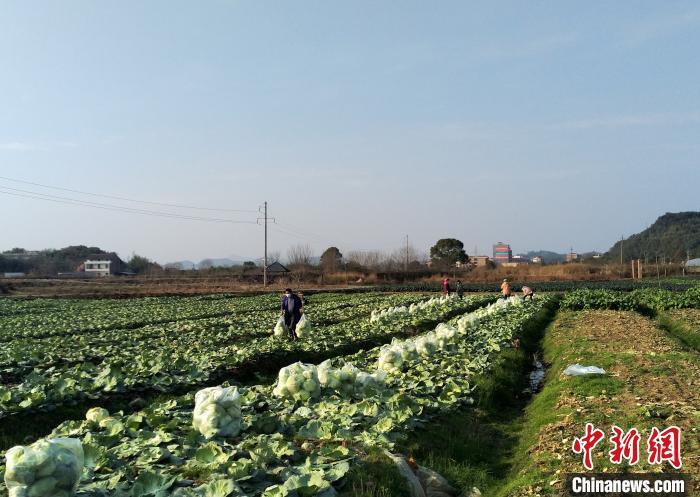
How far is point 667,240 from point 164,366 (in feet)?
475

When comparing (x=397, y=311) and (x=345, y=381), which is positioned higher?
(x=345, y=381)

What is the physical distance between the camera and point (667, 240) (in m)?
133

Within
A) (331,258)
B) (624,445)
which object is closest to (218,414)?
(624,445)

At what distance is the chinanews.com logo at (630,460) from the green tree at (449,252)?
93.2m

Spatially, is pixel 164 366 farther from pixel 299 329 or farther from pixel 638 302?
pixel 638 302

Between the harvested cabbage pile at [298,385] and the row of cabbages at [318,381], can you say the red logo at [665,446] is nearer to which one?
the row of cabbages at [318,381]

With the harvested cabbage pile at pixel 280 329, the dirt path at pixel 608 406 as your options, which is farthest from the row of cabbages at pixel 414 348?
the harvested cabbage pile at pixel 280 329

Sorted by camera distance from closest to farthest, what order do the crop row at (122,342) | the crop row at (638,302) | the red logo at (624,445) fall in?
1. the red logo at (624,445)
2. the crop row at (122,342)
3. the crop row at (638,302)

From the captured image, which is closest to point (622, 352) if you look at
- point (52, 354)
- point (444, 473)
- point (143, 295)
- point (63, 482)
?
point (444, 473)

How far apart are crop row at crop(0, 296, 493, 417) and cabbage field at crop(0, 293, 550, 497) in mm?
32

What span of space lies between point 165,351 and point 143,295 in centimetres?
3503

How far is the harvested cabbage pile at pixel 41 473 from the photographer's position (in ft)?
13.4

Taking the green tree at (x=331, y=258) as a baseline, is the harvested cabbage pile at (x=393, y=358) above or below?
below

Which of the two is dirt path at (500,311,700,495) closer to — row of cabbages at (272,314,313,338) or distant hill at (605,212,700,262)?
row of cabbages at (272,314,313,338)
